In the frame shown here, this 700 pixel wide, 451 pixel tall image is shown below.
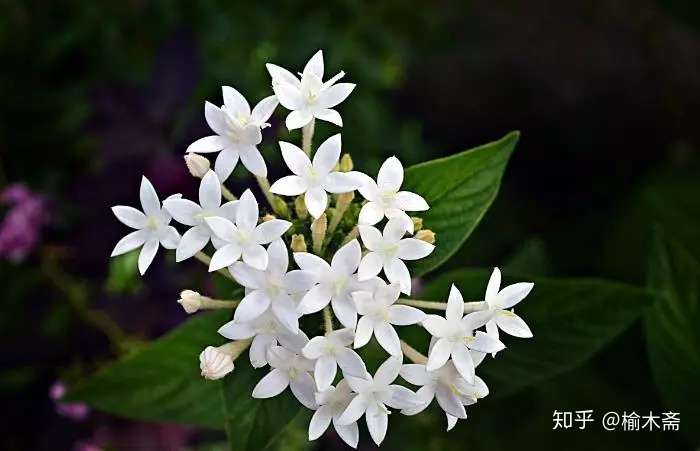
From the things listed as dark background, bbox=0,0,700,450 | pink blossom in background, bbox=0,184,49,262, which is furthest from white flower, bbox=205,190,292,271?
pink blossom in background, bbox=0,184,49,262

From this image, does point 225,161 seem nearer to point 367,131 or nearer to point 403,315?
point 403,315

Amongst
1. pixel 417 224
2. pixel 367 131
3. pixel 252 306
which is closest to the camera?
pixel 252 306

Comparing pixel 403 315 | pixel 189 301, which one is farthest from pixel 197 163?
pixel 403 315

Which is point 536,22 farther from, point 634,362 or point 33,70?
A: point 33,70

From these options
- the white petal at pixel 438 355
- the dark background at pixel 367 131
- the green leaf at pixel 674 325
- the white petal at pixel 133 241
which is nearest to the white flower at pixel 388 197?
the white petal at pixel 438 355

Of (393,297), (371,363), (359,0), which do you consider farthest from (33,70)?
(393,297)

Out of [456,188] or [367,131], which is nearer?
[456,188]
